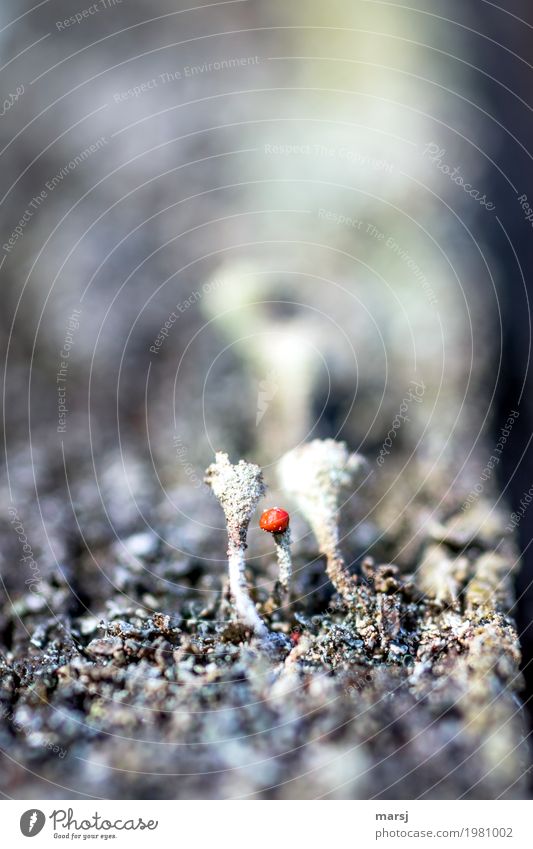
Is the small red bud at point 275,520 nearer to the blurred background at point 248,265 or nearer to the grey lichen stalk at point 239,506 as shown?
the grey lichen stalk at point 239,506

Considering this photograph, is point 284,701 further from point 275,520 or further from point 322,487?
point 322,487

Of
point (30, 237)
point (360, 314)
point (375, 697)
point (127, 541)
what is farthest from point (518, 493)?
point (30, 237)

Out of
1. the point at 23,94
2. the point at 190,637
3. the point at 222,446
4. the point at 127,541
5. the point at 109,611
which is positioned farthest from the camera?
the point at 23,94

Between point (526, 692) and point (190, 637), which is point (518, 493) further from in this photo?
point (190, 637)

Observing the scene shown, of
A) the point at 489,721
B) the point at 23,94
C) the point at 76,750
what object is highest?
the point at 23,94
